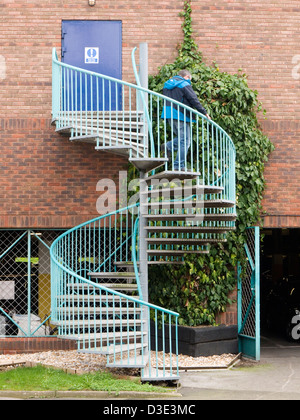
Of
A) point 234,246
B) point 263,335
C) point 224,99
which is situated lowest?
point 263,335

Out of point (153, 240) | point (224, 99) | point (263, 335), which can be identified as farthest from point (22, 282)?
point (263, 335)

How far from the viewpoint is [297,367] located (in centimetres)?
970

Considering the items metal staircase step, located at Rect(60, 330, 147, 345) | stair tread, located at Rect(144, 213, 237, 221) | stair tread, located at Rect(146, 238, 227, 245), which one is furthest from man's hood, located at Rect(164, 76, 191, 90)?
metal staircase step, located at Rect(60, 330, 147, 345)

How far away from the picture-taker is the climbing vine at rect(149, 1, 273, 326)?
1025cm

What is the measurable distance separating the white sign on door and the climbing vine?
1.03 meters

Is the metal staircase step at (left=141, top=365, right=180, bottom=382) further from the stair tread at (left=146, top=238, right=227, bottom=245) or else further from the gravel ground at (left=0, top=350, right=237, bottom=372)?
the stair tread at (left=146, top=238, right=227, bottom=245)

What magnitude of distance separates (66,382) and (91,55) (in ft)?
18.4

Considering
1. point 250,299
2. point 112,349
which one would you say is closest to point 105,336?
point 112,349

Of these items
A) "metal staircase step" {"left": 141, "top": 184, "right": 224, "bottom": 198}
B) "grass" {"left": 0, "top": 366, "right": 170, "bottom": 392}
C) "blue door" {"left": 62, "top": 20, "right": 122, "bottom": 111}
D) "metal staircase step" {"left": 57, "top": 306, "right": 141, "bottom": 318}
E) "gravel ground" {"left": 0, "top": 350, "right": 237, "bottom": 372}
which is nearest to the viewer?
"grass" {"left": 0, "top": 366, "right": 170, "bottom": 392}

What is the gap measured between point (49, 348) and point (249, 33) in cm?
629

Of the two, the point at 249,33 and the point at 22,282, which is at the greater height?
the point at 249,33

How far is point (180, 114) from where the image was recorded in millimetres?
8719

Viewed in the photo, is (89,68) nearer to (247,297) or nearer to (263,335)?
(247,297)

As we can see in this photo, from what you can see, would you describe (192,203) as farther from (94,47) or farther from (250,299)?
(94,47)
